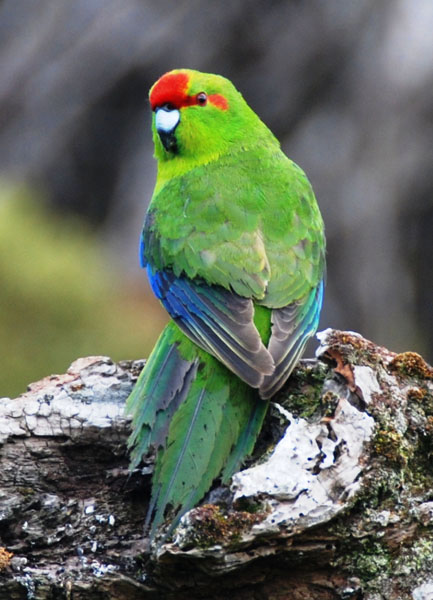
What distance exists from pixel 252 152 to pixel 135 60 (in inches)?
172

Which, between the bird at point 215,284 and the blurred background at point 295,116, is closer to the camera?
the bird at point 215,284

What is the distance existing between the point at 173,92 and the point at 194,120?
6.5 inches

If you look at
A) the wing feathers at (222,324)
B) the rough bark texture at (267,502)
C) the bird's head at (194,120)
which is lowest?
the rough bark texture at (267,502)

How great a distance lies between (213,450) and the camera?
120 inches

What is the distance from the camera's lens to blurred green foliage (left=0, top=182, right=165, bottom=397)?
531 cm

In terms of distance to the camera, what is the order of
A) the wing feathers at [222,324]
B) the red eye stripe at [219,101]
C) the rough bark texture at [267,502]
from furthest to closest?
the red eye stripe at [219,101] → the wing feathers at [222,324] → the rough bark texture at [267,502]

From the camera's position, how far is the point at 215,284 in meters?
3.57

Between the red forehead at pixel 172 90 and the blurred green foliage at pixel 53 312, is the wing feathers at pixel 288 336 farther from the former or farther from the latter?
the blurred green foliage at pixel 53 312

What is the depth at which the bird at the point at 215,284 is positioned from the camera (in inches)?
121

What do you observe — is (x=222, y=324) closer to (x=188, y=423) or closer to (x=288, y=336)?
(x=288, y=336)

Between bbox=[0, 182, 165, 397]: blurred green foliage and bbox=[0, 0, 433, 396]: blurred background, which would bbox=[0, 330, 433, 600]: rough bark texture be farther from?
bbox=[0, 0, 433, 396]: blurred background

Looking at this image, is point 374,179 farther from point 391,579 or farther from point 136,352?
point 391,579

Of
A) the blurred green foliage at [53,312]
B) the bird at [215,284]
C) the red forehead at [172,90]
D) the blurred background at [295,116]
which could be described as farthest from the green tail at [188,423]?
the blurred background at [295,116]

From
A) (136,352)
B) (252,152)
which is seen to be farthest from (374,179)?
(252,152)
